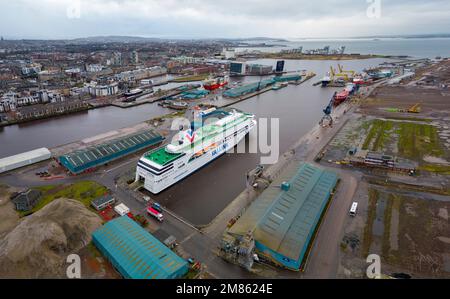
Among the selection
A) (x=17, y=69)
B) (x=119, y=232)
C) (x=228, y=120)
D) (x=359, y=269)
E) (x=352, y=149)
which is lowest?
(x=359, y=269)

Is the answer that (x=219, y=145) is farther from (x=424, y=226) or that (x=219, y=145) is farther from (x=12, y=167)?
(x=12, y=167)

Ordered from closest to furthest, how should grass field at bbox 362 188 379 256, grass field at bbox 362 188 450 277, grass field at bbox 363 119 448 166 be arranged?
grass field at bbox 362 188 450 277
grass field at bbox 362 188 379 256
grass field at bbox 363 119 448 166

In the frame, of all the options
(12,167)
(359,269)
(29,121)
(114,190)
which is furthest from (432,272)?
(29,121)

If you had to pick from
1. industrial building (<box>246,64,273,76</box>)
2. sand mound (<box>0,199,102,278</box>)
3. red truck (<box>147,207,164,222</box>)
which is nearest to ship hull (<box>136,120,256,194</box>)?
red truck (<box>147,207,164,222</box>)

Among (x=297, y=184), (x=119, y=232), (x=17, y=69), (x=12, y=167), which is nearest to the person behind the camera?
(x=119, y=232)

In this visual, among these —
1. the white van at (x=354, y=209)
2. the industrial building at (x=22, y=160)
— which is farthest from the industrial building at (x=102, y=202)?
Answer: the white van at (x=354, y=209)

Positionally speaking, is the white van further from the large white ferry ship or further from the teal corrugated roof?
the large white ferry ship
